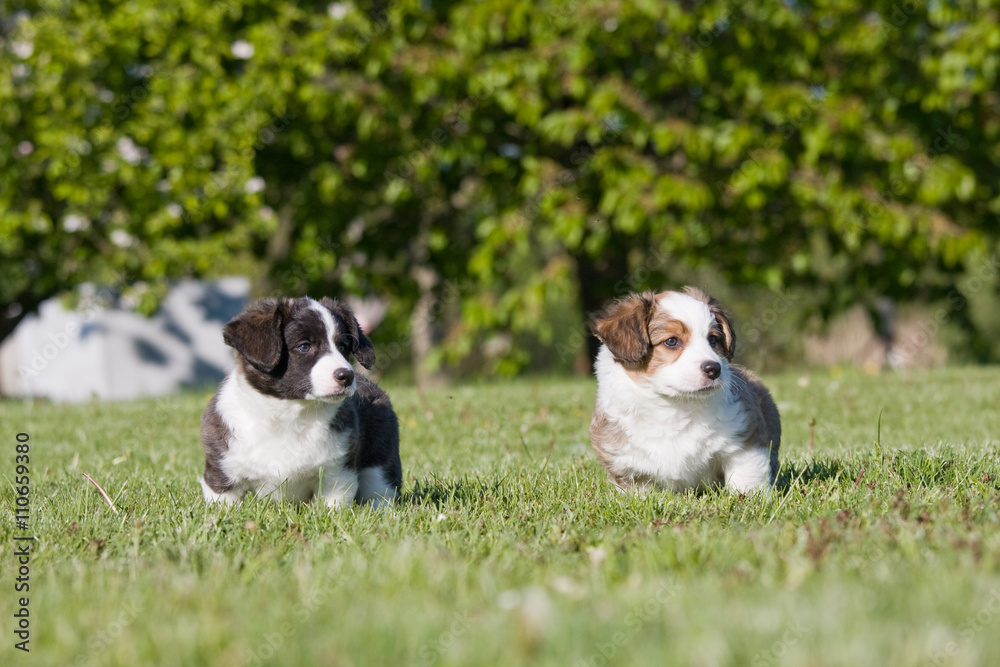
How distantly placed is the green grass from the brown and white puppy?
0.63 ft

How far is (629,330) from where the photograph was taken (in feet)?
13.6

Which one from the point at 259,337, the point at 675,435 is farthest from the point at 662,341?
the point at 259,337

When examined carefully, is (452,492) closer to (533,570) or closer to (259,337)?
(259,337)

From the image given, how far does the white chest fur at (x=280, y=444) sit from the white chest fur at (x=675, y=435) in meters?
1.20

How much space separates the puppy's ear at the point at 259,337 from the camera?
3855 mm

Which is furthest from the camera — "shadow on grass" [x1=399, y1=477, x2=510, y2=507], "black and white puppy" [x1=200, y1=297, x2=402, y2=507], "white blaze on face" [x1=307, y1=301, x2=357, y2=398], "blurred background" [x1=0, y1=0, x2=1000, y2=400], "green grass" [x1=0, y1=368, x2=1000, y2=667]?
"blurred background" [x1=0, y1=0, x2=1000, y2=400]

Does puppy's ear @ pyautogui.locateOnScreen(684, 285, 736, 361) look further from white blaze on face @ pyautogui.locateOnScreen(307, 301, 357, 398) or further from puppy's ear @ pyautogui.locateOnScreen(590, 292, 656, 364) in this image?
white blaze on face @ pyautogui.locateOnScreen(307, 301, 357, 398)

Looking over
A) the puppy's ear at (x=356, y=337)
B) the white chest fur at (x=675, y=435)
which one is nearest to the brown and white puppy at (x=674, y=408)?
the white chest fur at (x=675, y=435)

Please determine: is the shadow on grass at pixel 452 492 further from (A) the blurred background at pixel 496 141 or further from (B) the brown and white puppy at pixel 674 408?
(A) the blurred background at pixel 496 141

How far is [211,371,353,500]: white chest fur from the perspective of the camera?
3.85 meters

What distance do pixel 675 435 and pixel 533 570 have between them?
143cm

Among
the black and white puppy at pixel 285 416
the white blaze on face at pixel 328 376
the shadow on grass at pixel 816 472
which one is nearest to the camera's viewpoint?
the white blaze on face at pixel 328 376

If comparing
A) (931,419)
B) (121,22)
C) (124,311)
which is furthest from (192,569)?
(124,311)

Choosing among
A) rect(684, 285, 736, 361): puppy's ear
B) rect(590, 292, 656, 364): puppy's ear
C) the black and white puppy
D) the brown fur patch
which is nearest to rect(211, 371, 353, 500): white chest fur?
the black and white puppy
